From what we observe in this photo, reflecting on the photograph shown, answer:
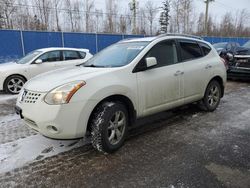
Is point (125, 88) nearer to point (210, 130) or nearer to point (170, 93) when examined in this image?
point (170, 93)

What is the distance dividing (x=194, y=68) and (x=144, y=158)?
2.30m

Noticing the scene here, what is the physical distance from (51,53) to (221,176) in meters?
7.15

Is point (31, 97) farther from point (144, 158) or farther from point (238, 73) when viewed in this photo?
point (238, 73)

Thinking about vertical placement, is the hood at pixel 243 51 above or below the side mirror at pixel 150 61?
below

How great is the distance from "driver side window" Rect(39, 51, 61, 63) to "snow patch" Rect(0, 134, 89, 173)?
→ 476 cm

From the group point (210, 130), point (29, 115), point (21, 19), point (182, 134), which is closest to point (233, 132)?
point (210, 130)

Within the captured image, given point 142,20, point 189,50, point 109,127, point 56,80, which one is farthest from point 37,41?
point 142,20

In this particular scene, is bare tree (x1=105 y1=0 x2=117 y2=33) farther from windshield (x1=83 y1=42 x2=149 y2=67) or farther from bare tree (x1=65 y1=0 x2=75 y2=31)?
windshield (x1=83 y1=42 x2=149 y2=67)

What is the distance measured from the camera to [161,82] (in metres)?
3.98

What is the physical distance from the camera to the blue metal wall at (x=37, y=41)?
12573 mm

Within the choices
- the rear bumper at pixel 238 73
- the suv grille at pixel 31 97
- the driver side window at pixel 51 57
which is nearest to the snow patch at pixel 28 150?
the suv grille at pixel 31 97

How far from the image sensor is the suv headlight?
2.94 meters

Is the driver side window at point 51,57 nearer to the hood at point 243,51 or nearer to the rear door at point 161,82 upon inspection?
the rear door at point 161,82

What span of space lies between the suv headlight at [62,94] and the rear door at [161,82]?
109cm
